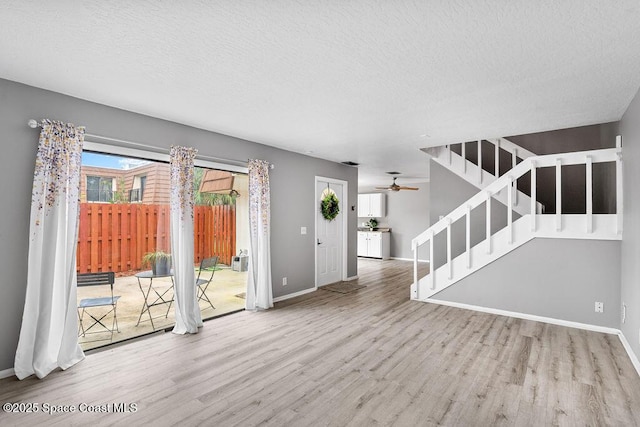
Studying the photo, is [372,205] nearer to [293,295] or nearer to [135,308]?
[293,295]

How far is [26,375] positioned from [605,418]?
4.48 meters

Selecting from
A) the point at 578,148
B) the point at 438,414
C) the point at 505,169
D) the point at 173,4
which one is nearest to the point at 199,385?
the point at 438,414

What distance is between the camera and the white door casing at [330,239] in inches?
243

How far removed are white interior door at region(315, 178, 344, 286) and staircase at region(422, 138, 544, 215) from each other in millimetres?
1959

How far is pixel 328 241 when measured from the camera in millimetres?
6438

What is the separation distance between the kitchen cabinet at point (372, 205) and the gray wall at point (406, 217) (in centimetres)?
21

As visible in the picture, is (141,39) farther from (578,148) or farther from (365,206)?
(365,206)

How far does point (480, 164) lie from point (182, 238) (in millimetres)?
4984

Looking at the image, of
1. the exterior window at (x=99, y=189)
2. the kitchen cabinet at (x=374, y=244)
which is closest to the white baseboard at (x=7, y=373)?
the exterior window at (x=99, y=189)

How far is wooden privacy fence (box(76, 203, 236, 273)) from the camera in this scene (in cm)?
359

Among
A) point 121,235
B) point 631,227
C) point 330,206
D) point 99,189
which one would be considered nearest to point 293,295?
point 330,206

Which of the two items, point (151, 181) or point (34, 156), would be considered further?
point (151, 181)

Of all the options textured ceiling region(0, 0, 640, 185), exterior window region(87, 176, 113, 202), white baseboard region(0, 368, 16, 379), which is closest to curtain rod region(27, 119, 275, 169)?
textured ceiling region(0, 0, 640, 185)

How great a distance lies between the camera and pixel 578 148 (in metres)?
5.69
